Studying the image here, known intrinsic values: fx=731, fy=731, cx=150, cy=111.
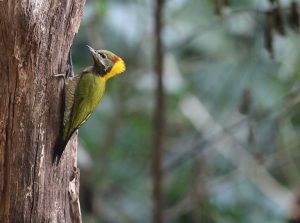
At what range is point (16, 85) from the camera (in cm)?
299

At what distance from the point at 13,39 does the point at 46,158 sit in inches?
20.6

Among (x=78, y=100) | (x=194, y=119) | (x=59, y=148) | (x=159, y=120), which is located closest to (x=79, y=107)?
(x=78, y=100)

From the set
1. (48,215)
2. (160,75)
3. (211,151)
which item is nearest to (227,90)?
(211,151)

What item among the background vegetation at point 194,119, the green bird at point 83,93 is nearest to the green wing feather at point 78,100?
the green bird at point 83,93

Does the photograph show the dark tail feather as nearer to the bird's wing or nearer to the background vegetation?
the bird's wing

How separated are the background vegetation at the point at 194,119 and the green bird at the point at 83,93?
2.30 meters

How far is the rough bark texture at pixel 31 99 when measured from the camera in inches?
116

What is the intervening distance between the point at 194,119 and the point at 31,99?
11.9ft

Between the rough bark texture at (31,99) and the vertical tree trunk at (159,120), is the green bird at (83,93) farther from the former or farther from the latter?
the vertical tree trunk at (159,120)

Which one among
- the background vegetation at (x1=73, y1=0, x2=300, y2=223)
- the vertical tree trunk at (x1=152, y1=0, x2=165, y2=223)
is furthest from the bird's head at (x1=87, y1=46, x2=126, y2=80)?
the background vegetation at (x1=73, y1=0, x2=300, y2=223)

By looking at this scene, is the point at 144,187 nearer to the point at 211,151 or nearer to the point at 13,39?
the point at 211,151

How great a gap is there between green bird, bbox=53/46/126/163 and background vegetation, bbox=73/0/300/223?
90.4 inches

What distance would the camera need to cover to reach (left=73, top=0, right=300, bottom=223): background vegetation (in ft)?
19.8

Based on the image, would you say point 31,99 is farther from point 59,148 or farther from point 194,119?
point 194,119
